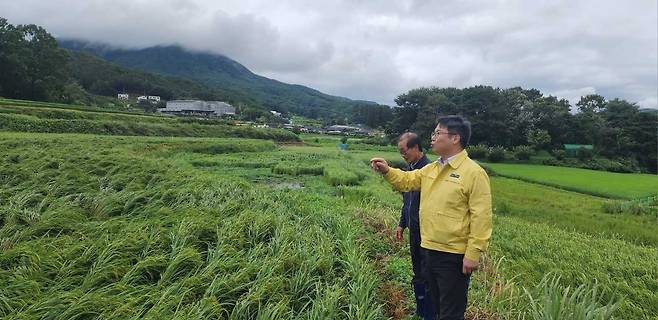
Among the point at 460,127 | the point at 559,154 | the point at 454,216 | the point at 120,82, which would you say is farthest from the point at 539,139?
the point at 120,82

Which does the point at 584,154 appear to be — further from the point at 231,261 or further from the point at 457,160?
the point at 231,261

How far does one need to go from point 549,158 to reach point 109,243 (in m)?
48.5

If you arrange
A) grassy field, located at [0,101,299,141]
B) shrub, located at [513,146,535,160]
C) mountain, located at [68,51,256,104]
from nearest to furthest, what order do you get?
grassy field, located at [0,101,299,141] → shrub, located at [513,146,535,160] → mountain, located at [68,51,256,104]

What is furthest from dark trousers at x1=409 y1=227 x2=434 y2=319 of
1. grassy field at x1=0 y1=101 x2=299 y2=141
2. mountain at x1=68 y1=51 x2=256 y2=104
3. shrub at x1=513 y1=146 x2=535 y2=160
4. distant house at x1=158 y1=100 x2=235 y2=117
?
mountain at x1=68 y1=51 x2=256 y2=104

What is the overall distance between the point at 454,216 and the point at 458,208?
0.07 meters

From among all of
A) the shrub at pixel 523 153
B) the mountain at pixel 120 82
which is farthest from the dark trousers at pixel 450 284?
the mountain at pixel 120 82

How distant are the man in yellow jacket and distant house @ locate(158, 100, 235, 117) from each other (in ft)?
242

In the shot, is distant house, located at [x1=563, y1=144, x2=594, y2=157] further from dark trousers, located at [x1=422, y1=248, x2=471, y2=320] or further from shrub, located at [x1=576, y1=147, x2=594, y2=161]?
dark trousers, located at [x1=422, y1=248, x2=471, y2=320]

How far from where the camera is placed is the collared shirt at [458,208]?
307 cm

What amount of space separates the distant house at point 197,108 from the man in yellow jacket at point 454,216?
73864mm

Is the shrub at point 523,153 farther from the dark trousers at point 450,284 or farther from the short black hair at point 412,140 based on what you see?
the dark trousers at point 450,284

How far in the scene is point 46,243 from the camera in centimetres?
453

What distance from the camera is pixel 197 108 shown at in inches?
3076

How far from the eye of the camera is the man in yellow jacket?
10.1 ft
